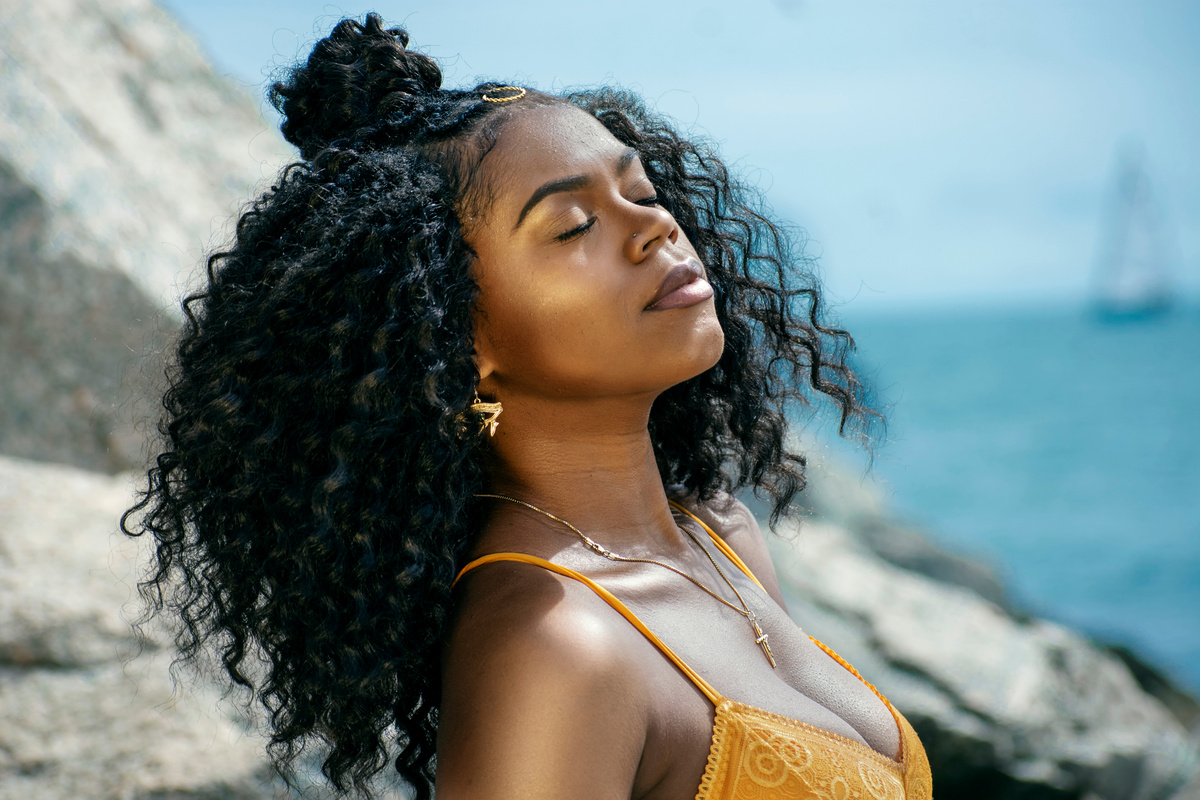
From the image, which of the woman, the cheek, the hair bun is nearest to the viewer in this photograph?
the woman

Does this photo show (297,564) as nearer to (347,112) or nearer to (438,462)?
(438,462)

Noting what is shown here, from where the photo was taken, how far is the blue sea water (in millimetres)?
12430

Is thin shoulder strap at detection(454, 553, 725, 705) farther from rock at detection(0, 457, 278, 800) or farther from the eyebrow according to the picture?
rock at detection(0, 457, 278, 800)

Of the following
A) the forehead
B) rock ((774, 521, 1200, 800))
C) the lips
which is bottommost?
rock ((774, 521, 1200, 800))

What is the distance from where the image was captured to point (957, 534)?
64.4 feet

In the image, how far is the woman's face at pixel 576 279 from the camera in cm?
170

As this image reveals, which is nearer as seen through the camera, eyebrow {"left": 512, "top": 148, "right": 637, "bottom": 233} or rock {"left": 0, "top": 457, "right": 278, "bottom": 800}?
eyebrow {"left": 512, "top": 148, "right": 637, "bottom": 233}

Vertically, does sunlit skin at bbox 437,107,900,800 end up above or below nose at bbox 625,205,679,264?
below

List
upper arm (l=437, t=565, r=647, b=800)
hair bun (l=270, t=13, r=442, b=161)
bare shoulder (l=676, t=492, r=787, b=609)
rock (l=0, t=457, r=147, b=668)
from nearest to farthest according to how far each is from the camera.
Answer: upper arm (l=437, t=565, r=647, b=800), hair bun (l=270, t=13, r=442, b=161), bare shoulder (l=676, t=492, r=787, b=609), rock (l=0, t=457, r=147, b=668)

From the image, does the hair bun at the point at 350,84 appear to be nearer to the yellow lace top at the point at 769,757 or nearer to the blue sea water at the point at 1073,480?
→ the yellow lace top at the point at 769,757

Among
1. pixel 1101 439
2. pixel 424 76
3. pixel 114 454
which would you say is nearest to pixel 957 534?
pixel 1101 439

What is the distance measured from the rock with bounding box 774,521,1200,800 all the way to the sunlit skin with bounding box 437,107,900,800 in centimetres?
170

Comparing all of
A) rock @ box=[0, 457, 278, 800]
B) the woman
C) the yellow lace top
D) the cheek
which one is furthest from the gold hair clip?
rock @ box=[0, 457, 278, 800]

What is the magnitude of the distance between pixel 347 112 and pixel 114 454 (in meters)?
2.59
